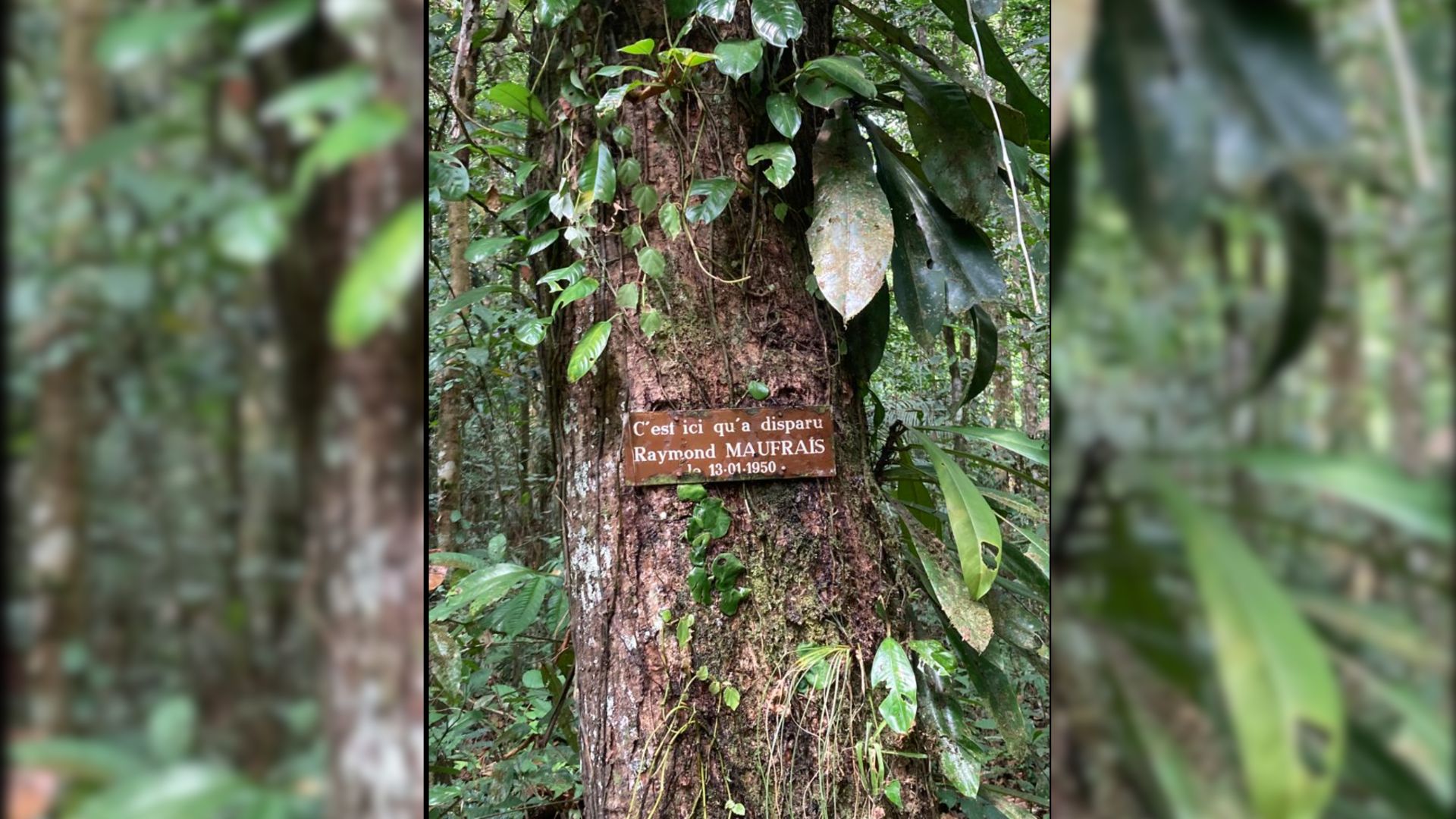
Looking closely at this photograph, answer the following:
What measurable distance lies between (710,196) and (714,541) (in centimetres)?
43

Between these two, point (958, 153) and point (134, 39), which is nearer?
point (134, 39)

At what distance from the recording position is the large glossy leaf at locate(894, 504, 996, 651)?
1155 millimetres

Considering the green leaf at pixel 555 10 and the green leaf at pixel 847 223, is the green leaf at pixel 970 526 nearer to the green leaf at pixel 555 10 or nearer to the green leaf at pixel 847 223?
the green leaf at pixel 847 223

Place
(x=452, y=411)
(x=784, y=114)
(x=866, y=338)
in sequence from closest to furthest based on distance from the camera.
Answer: (x=784, y=114) → (x=866, y=338) → (x=452, y=411)

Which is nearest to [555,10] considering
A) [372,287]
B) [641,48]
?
[641,48]

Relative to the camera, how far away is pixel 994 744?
222 centimetres

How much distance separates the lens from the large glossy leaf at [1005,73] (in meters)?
1.27

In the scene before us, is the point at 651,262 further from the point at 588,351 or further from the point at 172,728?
the point at 172,728

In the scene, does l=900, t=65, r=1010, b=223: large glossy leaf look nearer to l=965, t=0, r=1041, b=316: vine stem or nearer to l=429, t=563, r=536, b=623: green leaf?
l=965, t=0, r=1041, b=316: vine stem

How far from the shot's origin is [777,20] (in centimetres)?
102

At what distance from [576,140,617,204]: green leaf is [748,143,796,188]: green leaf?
0.58 feet

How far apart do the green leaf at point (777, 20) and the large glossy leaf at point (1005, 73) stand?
0.34m

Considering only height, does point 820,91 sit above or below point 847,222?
above

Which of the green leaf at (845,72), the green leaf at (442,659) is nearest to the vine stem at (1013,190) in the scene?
the green leaf at (845,72)
